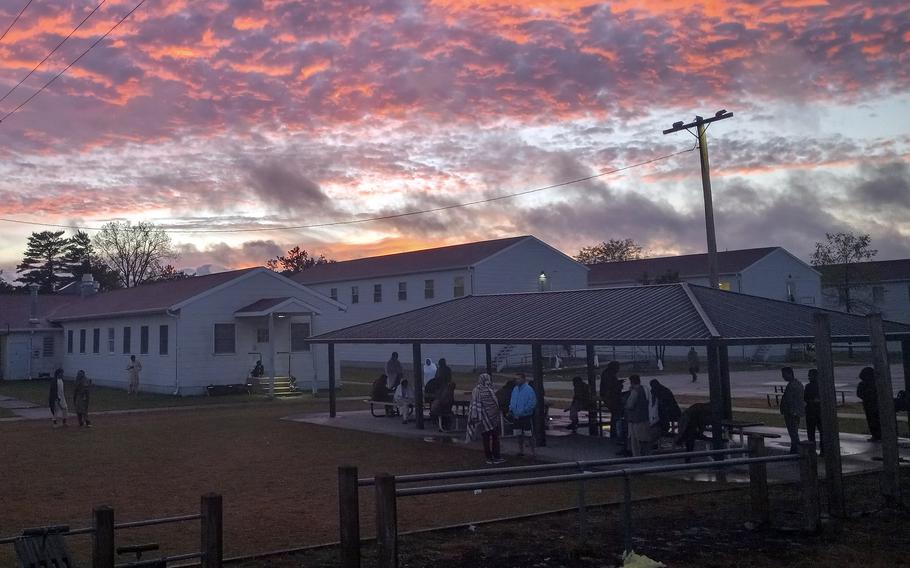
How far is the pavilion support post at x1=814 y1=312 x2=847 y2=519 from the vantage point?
10.1 meters

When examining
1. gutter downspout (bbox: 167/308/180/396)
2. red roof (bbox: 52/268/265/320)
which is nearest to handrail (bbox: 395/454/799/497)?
gutter downspout (bbox: 167/308/180/396)

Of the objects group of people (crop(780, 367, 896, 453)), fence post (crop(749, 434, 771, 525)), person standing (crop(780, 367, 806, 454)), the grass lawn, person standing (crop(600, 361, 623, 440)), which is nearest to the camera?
fence post (crop(749, 434, 771, 525))

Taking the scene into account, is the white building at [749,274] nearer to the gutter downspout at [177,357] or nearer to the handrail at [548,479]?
the gutter downspout at [177,357]

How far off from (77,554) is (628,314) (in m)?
12.0

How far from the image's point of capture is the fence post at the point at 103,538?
646cm

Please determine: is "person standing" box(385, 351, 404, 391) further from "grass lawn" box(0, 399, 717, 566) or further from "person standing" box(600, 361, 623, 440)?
"person standing" box(600, 361, 623, 440)

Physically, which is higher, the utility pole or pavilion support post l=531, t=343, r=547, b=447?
the utility pole

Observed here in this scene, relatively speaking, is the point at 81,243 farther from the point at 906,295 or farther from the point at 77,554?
the point at 77,554

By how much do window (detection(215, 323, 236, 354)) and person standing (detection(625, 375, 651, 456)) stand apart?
23025mm

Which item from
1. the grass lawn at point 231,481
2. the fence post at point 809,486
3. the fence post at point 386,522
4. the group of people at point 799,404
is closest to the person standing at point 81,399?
the grass lawn at point 231,481

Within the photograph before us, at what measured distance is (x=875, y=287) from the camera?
60.0m

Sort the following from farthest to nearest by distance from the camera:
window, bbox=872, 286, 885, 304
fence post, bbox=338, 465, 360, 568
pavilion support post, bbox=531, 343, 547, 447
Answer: window, bbox=872, 286, 885, 304
pavilion support post, bbox=531, 343, 547, 447
fence post, bbox=338, 465, 360, 568

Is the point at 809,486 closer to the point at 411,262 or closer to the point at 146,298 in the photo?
the point at 146,298

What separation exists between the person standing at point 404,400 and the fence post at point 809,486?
14.8 meters
